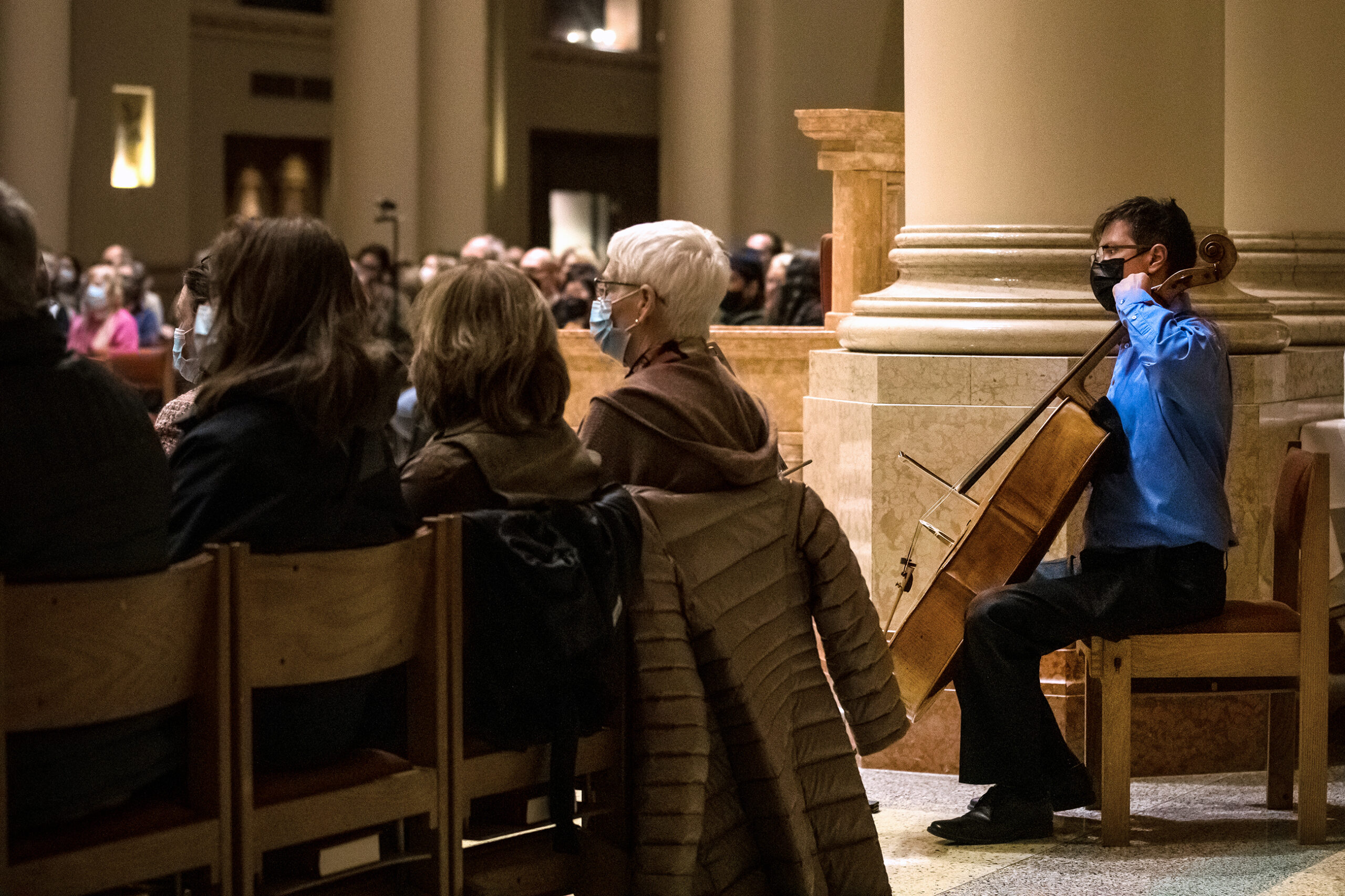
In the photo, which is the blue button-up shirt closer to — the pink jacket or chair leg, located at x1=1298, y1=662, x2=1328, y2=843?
chair leg, located at x1=1298, y1=662, x2=1328, y2=843

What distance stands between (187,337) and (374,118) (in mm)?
13160

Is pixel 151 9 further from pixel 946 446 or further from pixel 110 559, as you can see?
pixel 110 559

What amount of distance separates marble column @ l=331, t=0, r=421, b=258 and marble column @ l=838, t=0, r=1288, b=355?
483 inches

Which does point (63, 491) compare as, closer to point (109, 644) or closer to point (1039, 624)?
point (109, 644)

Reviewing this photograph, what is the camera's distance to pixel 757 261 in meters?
9.39

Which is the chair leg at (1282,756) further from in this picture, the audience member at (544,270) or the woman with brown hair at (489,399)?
the audience member at (544,270)

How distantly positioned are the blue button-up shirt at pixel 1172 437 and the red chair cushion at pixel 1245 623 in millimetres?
200

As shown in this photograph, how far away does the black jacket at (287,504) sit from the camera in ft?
9.66

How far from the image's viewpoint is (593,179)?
79.6ft

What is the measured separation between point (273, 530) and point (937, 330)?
2607mm

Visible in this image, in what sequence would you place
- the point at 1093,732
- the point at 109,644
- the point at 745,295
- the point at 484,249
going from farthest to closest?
the point at 484,249 < the point at 745,295 < the point at 1093,732 < the point at 109,644

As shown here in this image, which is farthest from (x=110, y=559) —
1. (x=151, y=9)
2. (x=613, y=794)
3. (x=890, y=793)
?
A: (x=151, y=9)

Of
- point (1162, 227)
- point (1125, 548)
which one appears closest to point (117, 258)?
point (1162, 227)

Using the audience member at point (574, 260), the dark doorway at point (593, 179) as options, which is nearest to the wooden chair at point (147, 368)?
the audience member at point (574, 260)
